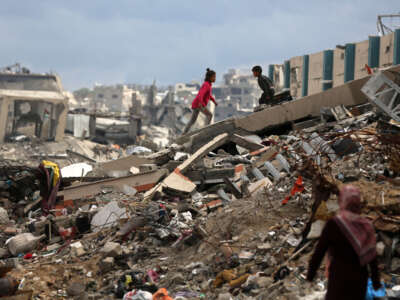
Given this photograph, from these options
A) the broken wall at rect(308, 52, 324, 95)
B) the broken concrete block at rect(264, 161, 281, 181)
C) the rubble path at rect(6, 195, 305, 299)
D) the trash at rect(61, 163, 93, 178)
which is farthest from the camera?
the broken wall at rect(308, 52, 324, 95)

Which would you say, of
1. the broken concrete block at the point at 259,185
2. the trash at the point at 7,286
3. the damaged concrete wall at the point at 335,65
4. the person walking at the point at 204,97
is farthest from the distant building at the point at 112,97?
the trash at the point at 7,286

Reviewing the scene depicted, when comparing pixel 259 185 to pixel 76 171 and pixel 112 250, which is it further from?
pixel 76 171

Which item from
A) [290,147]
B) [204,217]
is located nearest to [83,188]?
[204,217]

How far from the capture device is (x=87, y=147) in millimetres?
34094

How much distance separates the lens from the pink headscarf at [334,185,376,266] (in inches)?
129

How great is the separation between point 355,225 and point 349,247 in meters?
0.15

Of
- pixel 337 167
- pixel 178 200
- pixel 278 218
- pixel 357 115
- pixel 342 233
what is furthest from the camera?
pixel 357 115

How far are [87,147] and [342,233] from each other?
32.0 meters

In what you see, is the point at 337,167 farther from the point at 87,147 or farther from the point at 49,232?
the point at 87,147

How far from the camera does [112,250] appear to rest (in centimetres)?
652

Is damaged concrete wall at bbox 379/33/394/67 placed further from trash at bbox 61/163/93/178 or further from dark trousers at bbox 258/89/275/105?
trash at bbox 61/163/93/178

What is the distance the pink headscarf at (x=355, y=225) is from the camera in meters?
3.28

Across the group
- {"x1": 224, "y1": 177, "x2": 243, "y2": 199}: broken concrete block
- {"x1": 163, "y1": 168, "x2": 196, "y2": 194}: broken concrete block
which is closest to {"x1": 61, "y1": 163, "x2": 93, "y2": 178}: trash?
{"x1": 163, "y1": 168, "x2": 196, "y2": 194}: broken concrete block

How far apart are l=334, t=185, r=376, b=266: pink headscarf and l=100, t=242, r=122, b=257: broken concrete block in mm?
3893
